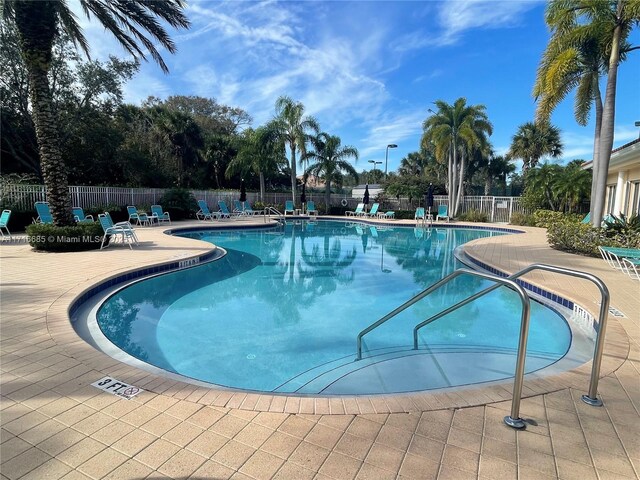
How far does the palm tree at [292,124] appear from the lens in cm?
2338

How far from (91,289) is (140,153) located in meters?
20.1

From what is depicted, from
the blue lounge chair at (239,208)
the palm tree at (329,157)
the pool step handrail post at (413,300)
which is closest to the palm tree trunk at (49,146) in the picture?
the pool step handrail post at (413,300)

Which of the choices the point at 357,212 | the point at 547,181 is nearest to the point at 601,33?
the point at 547,181

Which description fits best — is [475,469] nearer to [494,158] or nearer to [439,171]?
[494,158]

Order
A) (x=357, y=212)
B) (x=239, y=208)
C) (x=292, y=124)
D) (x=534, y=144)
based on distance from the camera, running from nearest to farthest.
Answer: (x=239, y=208) → (x=292, y=124) → (x=357, y=212) → (x=534, y=144)

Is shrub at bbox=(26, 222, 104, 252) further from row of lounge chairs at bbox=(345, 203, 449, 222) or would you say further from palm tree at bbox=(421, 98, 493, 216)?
palm tree at bbox=(421, 98, 493, 216)

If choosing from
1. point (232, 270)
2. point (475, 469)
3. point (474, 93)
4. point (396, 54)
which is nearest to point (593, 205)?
point (396, 54)

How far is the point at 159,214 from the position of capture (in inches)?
690

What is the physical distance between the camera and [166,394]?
2557mm

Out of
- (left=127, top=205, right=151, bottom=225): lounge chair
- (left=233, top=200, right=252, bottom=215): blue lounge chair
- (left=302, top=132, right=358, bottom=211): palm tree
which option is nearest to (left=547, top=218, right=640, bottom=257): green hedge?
(left=127, top=205, right=151, bottom=225): lounge chair

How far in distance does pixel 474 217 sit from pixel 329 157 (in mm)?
10635

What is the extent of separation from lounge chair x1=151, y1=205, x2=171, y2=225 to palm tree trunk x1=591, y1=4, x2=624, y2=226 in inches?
665

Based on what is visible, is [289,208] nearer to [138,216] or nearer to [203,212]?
[203,212]

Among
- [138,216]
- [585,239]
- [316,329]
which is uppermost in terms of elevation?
[138,216]
